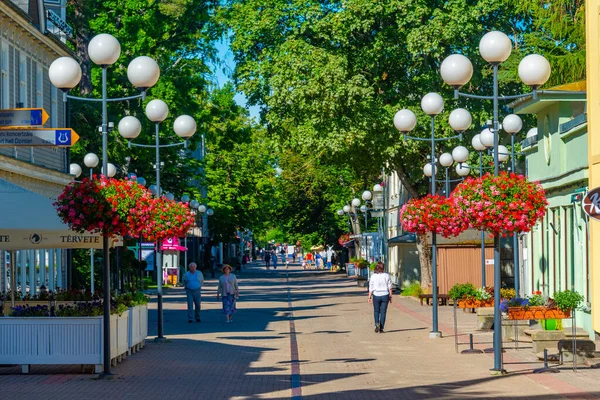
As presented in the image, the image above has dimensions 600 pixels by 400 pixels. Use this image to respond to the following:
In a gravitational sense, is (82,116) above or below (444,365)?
above

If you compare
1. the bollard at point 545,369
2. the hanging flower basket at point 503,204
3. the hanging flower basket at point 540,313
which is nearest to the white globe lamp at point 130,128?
the hanging flower basket at point 503,204

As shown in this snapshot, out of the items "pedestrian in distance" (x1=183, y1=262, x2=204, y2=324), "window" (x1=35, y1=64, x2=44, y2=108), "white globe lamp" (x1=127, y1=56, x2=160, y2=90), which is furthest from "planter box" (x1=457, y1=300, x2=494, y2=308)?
"window" (x1=35, y1=64, x2=44, y2=108)

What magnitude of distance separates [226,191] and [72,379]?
59.1 m

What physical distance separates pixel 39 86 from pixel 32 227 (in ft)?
53.6

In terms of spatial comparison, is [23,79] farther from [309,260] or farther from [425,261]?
[309,260]

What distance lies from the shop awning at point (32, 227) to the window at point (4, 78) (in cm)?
1009

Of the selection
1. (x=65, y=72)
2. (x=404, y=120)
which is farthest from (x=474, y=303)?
(x=65, y=72)

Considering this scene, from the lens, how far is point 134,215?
56.6 ft

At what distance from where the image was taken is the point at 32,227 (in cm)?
1845

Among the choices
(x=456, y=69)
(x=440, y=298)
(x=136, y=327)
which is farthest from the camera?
(x=440, y=298)

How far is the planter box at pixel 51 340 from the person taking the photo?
55.5ft

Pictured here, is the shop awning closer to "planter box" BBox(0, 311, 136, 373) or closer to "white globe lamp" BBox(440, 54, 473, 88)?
"planter box" BBox(0, 311, 136, 373)

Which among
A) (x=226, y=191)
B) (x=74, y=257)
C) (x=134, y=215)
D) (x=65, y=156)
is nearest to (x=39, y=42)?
(x=65, y=156)

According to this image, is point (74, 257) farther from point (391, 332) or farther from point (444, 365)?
point (444, 365)
